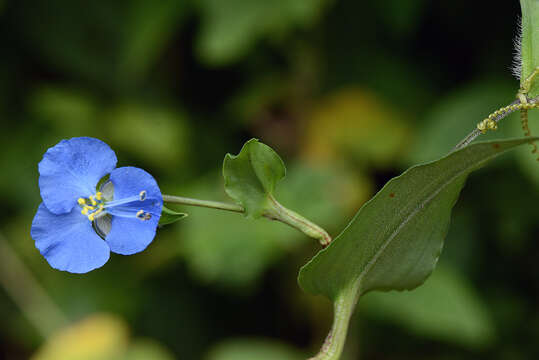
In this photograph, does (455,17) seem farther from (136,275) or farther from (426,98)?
(136,275)

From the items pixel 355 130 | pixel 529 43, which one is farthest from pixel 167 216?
pixel 355 130

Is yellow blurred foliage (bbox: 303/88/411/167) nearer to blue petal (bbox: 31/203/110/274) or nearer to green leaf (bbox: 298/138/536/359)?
green leaf (bbox: 298/138/536/359)

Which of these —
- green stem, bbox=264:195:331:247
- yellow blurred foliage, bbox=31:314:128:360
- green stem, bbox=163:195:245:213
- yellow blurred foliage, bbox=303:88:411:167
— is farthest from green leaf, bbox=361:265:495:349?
green stem, bbox=163:195:245:213

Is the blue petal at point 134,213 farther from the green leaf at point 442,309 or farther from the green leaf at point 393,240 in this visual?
the green leaf at point 442,309

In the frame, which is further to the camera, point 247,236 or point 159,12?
A: point 159,12

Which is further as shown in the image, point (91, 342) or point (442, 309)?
point (91, 342)

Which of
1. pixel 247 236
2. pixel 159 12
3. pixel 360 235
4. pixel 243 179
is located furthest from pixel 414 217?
pixel 159 12

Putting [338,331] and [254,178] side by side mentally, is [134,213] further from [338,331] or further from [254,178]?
[338,331]
